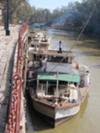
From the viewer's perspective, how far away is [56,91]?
1781 centimetres

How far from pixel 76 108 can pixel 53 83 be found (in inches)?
64.3

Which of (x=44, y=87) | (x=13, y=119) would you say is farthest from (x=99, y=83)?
(x=13, y=119)

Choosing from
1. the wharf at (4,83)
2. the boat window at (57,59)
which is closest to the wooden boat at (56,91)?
the boat window at (57,59)

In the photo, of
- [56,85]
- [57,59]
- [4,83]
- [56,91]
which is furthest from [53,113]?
[57,59]

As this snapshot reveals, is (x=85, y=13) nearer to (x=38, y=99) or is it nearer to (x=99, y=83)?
(x=99, y=83)

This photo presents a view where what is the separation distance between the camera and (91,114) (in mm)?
19688

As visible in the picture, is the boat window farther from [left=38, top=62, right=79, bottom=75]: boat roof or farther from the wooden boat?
[left=38, top=62, right=79, bottom=75]: boat roof

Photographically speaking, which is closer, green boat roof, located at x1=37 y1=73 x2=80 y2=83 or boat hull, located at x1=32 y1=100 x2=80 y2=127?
boat hull, located at x1=32 y1=100 x2=80 y2=127

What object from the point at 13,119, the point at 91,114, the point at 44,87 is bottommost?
the point at 91,114

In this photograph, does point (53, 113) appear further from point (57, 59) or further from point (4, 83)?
point (57, 59)

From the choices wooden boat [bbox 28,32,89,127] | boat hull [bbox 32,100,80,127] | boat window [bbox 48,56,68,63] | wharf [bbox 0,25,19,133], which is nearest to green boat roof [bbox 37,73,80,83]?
wooden boat [bbox 28,32,89,127]

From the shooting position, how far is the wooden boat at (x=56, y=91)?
17.0 metres

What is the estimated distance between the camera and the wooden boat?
1695cm

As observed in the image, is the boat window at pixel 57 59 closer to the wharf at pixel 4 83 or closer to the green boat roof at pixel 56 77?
the wharf at pixel 4 83
